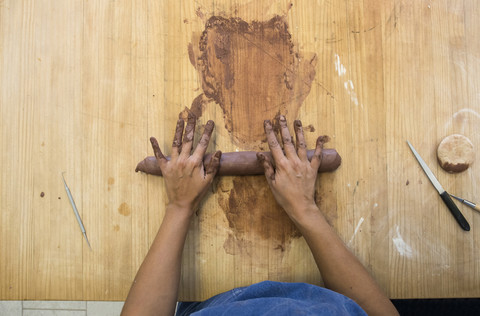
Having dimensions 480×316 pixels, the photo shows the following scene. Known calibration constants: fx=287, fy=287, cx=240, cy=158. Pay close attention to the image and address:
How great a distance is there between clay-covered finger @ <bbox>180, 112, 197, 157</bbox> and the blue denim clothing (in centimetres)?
46

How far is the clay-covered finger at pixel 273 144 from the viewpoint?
92 cm

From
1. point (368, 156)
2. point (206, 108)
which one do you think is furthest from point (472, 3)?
point (206, 108)

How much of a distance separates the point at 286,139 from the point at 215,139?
0.80 feet

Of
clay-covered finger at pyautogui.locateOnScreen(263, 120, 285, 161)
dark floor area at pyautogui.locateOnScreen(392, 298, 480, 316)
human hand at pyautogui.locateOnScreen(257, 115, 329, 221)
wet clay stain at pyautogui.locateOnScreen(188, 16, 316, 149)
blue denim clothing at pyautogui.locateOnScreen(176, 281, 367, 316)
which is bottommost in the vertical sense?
dark floor area at pyautogui.locateOnScreen(392, 298, 480, 316)

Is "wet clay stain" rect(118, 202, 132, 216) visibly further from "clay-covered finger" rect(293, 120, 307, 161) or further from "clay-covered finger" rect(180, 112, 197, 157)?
"clay-covered finger" rect(293, 120, 307, 161)

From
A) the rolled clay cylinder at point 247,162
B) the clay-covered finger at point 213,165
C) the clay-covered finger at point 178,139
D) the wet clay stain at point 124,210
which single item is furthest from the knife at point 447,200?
the wet clay stain at point 124,210

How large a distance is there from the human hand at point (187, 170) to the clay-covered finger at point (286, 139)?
21 centimetres

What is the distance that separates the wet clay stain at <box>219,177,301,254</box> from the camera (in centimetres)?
97

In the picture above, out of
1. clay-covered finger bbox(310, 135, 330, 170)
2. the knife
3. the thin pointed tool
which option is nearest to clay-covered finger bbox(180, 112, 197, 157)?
clay-covered finger bbox(310, 135, 330, 170)

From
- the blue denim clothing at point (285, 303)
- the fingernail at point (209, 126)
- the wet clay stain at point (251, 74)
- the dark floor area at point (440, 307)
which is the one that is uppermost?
the wet clay stain at point (251, 74)

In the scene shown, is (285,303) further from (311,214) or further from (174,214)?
(174,214)

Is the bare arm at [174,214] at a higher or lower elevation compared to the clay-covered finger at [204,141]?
lower

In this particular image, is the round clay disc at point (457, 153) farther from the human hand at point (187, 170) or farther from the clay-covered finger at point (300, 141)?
the human hand at point (187, 170)

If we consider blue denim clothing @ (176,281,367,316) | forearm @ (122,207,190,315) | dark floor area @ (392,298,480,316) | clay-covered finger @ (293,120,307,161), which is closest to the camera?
blue denim clothing @ (176,281,367,316)
